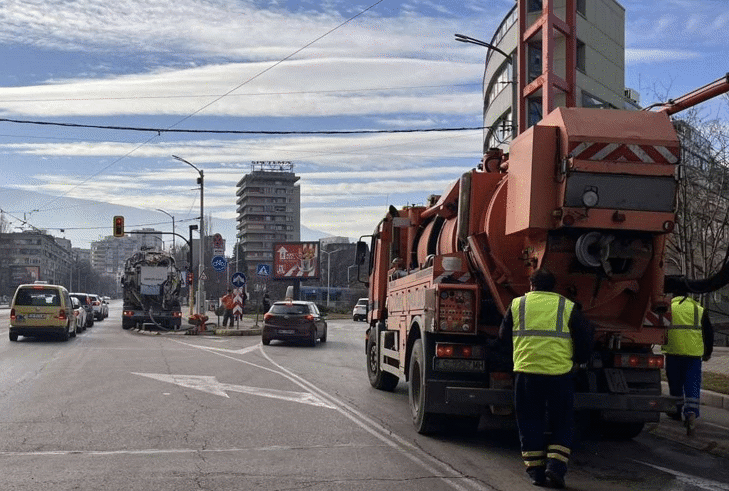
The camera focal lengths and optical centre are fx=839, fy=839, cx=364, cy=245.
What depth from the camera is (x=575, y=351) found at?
23.8 feet

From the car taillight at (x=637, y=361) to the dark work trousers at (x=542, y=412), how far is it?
1.42 m

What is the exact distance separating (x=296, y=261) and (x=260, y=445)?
50.0m

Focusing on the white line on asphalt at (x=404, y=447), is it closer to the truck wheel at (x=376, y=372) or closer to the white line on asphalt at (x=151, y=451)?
the white line on asphalt at (x=151, y=451)

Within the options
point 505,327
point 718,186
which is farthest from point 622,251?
point 718,186

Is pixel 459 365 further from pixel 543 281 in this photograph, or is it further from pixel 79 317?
pixel 79 317

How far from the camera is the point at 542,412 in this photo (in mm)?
7297

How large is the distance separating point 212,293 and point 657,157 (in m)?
109

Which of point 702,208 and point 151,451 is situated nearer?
point 151,451

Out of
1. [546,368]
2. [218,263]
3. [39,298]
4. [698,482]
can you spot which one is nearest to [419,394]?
[546,368]

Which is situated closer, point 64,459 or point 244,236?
point 64,459

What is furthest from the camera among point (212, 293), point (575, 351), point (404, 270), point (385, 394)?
point (212, 293)

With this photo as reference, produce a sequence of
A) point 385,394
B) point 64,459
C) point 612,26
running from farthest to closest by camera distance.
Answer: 1. point 612,26
2. point 385,394
3. point 64,459

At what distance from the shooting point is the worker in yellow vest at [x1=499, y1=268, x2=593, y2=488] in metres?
7.14

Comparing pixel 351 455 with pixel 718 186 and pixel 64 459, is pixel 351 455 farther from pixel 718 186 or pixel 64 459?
pixel 718 186
